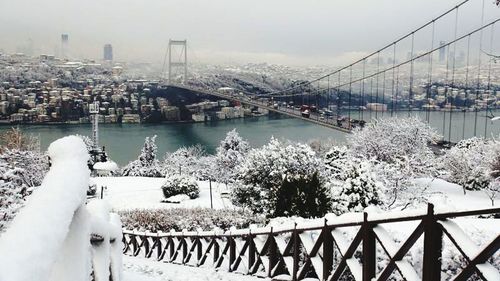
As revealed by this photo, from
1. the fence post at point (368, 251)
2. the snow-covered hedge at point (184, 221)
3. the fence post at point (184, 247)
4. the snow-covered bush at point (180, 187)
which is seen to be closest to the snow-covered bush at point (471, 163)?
the snow-covered hedge at point (184, 221)

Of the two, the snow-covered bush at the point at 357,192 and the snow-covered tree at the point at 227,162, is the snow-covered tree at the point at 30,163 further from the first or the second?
the snow-covered bush at the point at 357,192

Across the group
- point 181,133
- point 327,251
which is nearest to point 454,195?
point 327,251

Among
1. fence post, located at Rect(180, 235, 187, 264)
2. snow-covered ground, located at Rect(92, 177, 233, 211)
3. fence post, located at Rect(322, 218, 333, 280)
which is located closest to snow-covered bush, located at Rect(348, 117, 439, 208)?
snow-covered ground, located at Rect(92, 177, 233, 211)

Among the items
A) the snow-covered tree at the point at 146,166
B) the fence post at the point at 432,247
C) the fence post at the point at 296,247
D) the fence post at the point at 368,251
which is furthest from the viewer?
the snow-covered tree at the point at 146,166

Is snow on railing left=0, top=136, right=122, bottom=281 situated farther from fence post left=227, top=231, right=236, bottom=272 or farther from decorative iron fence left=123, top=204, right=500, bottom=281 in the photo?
fence post left=227, top=231, right=236, bottom=272

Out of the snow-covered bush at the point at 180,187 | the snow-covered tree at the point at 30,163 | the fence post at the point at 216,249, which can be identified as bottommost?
the snow-covered bush at the point at 180,187
